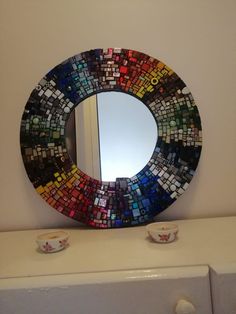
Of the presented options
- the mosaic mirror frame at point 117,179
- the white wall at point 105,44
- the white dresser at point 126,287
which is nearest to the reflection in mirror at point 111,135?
the mosaic mirror frame at point 117,179

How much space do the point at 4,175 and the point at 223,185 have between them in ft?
2.66

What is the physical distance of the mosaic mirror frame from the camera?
35.6 inches

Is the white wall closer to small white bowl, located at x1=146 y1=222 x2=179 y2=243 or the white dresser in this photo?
small white bowl, located at x1=146 y1=222 x2=179 y2=243

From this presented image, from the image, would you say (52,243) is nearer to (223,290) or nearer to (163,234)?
(163,234)

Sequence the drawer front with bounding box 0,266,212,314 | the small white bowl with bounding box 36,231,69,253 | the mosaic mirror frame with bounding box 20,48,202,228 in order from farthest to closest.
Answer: the mosaic mirror frame with bounding box 20,48,202,228 → the small white bowl with bounding box 36,231,69,253 → the drawer front with bounding box 0,266,212,314

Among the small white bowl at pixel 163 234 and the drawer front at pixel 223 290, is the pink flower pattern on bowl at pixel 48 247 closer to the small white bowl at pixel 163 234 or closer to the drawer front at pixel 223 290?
the small white bowl at pixel 163 234

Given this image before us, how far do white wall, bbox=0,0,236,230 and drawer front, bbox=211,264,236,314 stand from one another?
369 mm

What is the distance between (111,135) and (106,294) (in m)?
0.52

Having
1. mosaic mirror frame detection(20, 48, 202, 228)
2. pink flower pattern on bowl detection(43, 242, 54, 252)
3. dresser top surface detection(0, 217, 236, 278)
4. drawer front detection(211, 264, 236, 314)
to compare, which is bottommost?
drawer front detection(211, 264, 236, 314)

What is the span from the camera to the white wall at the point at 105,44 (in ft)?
3.16

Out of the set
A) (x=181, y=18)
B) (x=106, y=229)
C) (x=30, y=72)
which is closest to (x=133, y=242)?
(x=106, y=229)

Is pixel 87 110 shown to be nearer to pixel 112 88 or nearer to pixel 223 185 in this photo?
pixel 112 88

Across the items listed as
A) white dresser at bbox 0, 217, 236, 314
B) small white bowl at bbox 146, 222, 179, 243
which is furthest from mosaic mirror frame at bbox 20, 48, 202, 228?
white dresser at bbox 0, 217, 236, 314

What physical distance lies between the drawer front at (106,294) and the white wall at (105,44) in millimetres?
371
